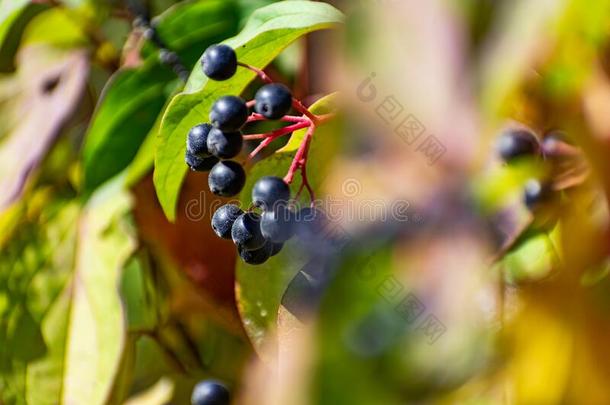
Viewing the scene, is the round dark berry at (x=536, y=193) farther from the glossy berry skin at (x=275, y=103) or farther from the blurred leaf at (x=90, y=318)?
the blurred leaf at (x=90, y=318)

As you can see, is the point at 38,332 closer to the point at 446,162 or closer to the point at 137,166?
the point at 137,166

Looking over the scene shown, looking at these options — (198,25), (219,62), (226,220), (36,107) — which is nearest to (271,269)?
(226,220)

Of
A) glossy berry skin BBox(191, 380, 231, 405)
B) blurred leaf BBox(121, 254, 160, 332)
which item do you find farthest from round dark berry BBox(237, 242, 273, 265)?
blurred leaf BBox(121, 254, 160, 332)

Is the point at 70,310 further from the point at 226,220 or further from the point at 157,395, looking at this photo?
the point at 226,220

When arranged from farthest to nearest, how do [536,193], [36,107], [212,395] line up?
[36,107] → [212,395] → [536,193]

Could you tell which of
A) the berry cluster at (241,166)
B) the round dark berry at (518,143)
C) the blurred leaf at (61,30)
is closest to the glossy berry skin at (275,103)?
the berry cluster at (241,166)

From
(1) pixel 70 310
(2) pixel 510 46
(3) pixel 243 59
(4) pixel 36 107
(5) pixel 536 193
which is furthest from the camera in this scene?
(4) pixel 36 107

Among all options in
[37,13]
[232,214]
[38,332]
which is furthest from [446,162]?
[37,13]
